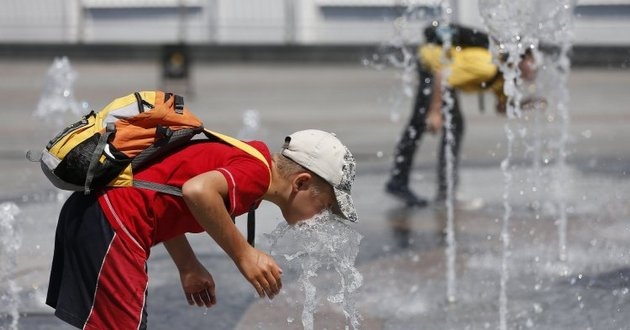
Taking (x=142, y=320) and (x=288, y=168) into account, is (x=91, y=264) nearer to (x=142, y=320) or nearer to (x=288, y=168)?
(x=142, y=320)

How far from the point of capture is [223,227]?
3.17 metres

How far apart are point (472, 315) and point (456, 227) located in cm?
187

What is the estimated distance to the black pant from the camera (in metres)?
7.47

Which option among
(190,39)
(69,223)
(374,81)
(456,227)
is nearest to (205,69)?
(190,39)

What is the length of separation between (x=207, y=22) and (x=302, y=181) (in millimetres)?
13144

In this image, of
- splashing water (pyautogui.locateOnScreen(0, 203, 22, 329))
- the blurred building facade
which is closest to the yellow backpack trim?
splashing water (pyautogui.locateOnScreen(0, 203, 22, 329))

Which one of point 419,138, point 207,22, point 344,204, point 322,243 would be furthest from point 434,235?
point 207,22

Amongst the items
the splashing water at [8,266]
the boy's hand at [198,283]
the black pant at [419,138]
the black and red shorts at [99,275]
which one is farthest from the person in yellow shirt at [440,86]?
the black and red shorts at [99,275]

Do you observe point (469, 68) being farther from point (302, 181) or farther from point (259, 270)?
point (259, 270)

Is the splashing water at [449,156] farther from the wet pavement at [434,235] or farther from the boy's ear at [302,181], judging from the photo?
the boy's ear at [302,181]

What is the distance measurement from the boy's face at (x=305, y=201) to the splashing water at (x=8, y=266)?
186cm

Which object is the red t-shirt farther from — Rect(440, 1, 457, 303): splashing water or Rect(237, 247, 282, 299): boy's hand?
Rect(440, 1, 457, 303): splashing water

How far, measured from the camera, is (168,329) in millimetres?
4773

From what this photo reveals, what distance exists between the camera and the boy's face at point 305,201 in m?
3.37
